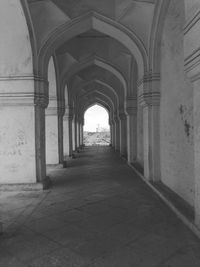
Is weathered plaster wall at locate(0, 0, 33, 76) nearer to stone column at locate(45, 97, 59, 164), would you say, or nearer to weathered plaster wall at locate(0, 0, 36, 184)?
weathered plaster wall at locate(0, 0, 36, 184)

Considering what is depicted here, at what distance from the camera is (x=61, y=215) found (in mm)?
4172

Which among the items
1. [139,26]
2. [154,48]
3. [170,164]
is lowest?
[170,164]

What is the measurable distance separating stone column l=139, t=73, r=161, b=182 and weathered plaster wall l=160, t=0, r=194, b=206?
7.9 inches

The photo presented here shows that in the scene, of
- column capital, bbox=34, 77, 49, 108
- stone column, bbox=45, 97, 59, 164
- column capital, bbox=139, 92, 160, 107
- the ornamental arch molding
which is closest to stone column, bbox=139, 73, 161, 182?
column capital, bbox=139, 92, 160, 107

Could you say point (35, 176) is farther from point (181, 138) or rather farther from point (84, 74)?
point (84, 74)

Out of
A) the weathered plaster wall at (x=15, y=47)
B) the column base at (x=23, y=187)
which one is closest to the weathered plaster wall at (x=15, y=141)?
the column base at (x=23, y=187)

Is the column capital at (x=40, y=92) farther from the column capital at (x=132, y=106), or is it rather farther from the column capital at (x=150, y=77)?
the column capital at (x=132, y=106)

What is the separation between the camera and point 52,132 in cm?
966

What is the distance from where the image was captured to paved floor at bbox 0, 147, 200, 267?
8.90 ft

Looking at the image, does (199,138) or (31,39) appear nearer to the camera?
(199,138)

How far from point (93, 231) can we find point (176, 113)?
2.77m

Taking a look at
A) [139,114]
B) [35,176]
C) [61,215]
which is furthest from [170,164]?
[139,114]

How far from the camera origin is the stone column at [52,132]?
31.7 feet

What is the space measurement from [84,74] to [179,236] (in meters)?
11.7
